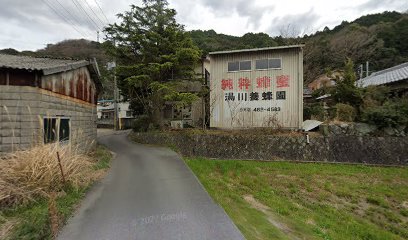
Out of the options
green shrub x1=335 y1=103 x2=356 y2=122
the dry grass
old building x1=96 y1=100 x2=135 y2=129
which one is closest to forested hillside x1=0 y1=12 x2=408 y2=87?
old building x1=96 y1=100 x2=135 y2=129

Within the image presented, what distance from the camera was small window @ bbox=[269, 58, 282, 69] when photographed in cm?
1481

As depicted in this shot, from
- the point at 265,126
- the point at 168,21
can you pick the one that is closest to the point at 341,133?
the point at 265,126

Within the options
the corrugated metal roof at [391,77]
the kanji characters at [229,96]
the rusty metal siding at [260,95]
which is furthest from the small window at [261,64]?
the corrugated metal roof at [391,77]

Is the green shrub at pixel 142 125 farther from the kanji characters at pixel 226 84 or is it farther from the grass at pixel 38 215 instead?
the grass at pixel 38 215

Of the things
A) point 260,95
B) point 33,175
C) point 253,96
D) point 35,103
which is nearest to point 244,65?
point 253,96

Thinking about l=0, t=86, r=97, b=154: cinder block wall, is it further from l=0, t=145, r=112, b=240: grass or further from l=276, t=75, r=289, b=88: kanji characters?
l=276, t=75, r=289, b=88: kanji characters

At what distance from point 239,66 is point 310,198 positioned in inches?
359

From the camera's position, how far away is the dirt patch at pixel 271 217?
18.5 feet

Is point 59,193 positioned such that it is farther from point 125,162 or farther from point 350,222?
point 350,222

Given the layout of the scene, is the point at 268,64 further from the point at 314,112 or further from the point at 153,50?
the point at 153,50

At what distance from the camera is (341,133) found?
1345cm

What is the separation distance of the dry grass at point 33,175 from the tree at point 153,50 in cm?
931

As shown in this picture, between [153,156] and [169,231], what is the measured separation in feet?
25.3

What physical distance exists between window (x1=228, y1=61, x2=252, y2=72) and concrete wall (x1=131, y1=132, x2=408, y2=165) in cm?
393
